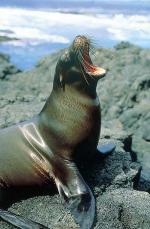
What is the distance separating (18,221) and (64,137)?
79cm

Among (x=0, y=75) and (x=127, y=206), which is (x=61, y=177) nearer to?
(x=127, y=206)

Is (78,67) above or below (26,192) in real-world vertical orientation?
above

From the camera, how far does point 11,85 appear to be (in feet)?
30.1

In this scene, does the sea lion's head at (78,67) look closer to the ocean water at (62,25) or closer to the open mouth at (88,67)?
the open mouth at (88,67)

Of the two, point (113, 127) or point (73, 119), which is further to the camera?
point (113, 127)

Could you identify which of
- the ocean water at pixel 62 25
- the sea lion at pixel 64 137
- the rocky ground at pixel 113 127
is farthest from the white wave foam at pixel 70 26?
the sea lion at pixel 64 137

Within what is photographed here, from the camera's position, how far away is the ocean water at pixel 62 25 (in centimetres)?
1230

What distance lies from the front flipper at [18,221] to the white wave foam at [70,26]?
7981 millimetres

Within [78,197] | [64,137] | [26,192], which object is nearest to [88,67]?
[64,137]

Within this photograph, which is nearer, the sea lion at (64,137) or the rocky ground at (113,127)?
the rocky ground at (113,127)

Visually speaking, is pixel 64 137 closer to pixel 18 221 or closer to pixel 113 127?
pixel 18 221

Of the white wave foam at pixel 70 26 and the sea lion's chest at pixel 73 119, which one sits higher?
the sea lion's chest at pixel 73 119

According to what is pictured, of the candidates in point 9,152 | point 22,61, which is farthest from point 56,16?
point 9,152

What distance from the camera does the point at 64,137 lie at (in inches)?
182
